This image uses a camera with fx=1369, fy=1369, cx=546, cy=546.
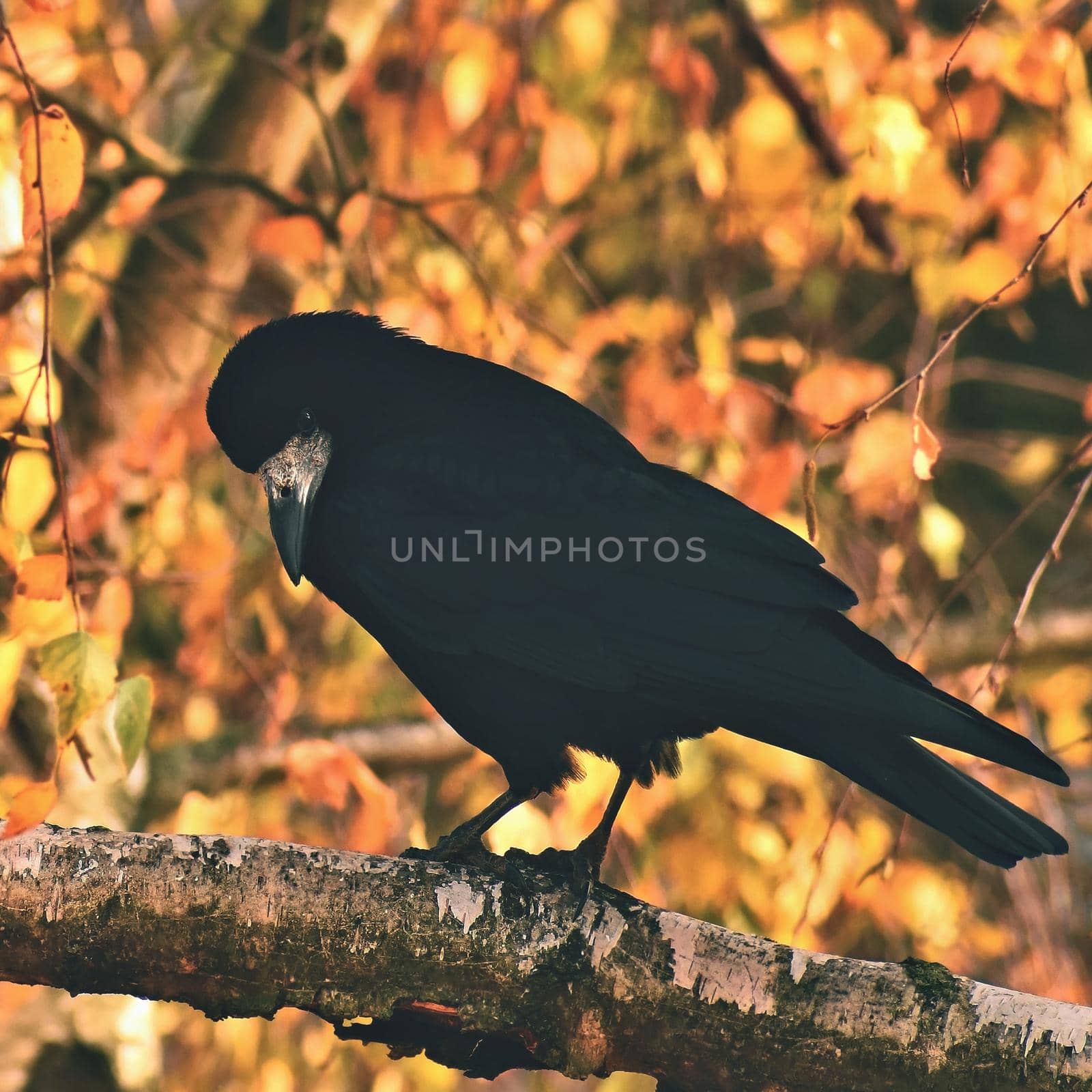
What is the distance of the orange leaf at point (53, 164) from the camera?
1975 millimetres

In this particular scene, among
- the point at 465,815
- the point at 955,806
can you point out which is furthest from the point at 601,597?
the point at 465,815

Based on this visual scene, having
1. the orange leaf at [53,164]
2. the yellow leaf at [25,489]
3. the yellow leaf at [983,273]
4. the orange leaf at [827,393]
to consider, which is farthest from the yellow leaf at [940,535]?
the orange leaf at [53,164]

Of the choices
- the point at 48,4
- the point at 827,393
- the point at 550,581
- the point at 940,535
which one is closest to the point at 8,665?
the point at 550,581

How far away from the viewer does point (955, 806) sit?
2.38 m

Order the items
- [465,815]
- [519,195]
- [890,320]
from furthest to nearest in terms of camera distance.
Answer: [890,320] → [465,815] → [519,195]

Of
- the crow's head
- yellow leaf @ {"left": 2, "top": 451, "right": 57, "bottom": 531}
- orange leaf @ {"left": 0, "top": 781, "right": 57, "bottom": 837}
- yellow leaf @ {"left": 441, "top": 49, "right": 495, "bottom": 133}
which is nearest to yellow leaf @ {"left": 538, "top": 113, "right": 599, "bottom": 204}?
yellow leaf @ {"left": 441, "top": 49, "right": 495, "bottom": 133}

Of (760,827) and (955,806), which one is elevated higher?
(760,827)

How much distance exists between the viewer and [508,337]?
4.11m

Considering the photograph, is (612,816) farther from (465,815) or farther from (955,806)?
(465,815)

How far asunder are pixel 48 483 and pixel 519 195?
2622 millimetres

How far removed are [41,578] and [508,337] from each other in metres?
2.16

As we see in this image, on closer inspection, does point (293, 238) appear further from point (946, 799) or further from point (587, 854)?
point (946, 799)

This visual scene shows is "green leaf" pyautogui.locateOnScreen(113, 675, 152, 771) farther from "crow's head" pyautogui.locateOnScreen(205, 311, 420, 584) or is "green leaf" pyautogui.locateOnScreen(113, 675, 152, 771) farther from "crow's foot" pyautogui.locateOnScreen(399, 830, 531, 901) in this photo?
"crow's head" pyautogui.locateOnScreen(205, 311, 420, 584)

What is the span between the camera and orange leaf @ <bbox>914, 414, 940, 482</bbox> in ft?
6.56
